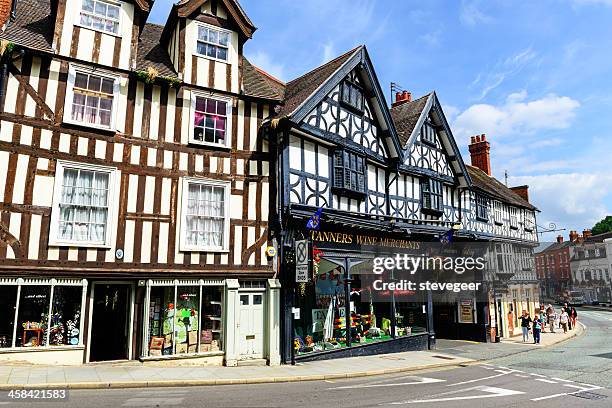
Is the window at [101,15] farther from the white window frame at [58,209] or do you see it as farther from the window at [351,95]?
the window at [351,95]

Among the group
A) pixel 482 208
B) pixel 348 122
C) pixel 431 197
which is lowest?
pixel 431 197

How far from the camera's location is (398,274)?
68.8 ft

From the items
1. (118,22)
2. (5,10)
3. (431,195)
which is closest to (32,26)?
(5,10)

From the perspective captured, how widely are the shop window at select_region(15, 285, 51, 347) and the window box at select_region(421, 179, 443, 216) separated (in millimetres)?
16615

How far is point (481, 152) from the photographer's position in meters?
35.9

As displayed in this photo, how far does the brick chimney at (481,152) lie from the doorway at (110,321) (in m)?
30.1

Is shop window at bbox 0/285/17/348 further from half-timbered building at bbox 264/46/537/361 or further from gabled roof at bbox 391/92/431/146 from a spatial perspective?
gabled roof at bbox 391/92/431/146

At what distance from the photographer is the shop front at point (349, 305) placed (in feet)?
53.2

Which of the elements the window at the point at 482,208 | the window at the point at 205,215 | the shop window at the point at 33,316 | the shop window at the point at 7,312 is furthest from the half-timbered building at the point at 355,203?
the shop window at the point at 7,312

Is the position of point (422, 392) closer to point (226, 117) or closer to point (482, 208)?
point (226, 117)

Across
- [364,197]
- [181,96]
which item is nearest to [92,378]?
[181,96]

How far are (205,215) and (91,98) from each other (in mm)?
4858

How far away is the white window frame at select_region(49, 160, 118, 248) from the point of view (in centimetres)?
1223

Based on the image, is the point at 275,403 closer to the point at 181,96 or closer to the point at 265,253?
the point at 265,253
